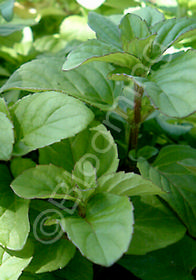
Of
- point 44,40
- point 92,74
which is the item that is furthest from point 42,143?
point 44,40

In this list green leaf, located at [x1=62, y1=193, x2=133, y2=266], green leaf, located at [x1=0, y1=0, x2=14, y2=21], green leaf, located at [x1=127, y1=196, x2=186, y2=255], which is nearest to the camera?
green leaf, located at [x1=62, y1=193, x2=133, y2=266]

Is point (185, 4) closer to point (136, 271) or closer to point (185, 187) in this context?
point (185, 187)

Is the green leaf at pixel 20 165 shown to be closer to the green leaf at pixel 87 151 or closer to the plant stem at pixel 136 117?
the green leaf at pixel 87 151

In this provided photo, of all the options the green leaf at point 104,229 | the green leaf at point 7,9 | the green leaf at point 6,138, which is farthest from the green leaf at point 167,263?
the green leaf at point 7,9

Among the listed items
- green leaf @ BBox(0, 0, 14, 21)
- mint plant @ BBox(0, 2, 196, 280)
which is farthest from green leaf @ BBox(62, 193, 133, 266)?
green leaf @ BBox(0, 0, 14, 21)

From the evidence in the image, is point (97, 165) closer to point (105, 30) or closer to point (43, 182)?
point (43, 182)

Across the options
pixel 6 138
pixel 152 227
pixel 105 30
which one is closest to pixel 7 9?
pixel 105 30

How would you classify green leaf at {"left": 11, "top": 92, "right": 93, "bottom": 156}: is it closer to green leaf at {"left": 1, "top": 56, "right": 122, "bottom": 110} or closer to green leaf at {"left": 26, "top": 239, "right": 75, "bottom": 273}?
green leaf at {"left": 1, "top": 56, "right": 122, "bottom": 110}
